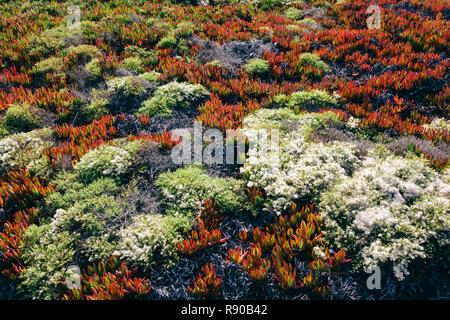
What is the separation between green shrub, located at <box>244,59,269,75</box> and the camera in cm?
750

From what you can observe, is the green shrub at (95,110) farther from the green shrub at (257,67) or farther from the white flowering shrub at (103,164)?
the green shrub at (257,67)

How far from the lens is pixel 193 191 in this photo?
14.2 feet

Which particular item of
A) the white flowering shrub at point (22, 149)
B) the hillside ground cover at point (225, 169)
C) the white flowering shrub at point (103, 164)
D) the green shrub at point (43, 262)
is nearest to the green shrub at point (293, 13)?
the hillside ground cover at point (225, 169)

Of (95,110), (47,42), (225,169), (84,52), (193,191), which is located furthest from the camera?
(47,42)

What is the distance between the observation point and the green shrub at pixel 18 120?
5.62 m

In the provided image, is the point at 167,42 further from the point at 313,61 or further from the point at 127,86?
the point at 313,61

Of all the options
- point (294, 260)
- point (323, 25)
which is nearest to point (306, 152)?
point (294, 260)

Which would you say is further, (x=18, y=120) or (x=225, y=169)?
(x=18, y=120)

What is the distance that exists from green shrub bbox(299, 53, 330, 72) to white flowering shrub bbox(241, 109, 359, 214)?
301 centimetres

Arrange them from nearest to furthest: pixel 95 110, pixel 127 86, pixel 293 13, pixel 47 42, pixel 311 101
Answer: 1. pixel 95 110
2. pixel 311 101
3. pixel 127 86
4. pixel 47 42
5. pixel 293 13

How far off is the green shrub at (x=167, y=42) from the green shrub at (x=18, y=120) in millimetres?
4305

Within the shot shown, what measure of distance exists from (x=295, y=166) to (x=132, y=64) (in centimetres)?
547

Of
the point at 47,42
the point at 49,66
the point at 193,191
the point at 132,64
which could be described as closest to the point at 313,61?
the point at 132,64
